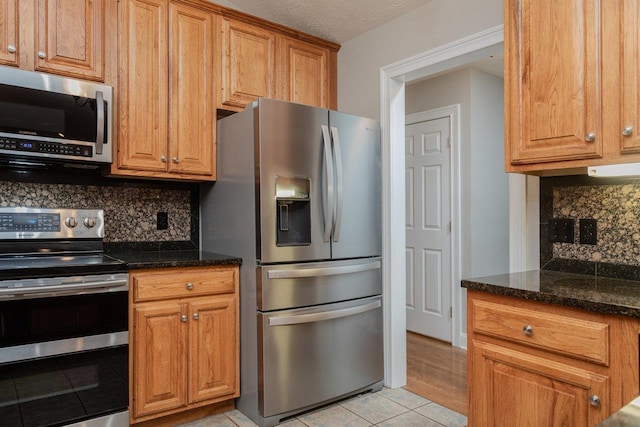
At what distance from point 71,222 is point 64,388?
0.91 m

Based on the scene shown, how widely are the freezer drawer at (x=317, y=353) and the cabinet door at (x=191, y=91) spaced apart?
3.45 ft

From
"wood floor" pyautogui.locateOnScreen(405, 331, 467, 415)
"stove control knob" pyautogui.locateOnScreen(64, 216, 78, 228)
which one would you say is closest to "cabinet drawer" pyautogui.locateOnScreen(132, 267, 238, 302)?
"stove control knob" pyautogui.locateOnScreen(64, 216, 78, 228)

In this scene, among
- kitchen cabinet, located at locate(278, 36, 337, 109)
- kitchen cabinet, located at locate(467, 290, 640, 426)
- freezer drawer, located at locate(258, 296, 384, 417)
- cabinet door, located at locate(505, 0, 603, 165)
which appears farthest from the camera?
kitchen cabinet, located at locate(278, 36, 337, 109)

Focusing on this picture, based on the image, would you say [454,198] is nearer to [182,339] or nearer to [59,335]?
[182,339]

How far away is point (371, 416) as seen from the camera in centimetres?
246

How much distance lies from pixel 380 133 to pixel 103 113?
169cm

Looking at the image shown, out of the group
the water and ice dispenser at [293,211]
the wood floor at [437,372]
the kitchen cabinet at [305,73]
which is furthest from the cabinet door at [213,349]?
the kitchen cabinet at [305,73]

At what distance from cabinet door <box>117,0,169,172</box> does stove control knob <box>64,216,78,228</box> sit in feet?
1.35

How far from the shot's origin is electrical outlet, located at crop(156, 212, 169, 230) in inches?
111

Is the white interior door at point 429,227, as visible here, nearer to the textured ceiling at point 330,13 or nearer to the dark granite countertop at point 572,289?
the textured ceiling at point 330,13

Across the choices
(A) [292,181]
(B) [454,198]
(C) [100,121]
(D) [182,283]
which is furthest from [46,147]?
(B) [454,198]

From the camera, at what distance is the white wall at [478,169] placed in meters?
3.78

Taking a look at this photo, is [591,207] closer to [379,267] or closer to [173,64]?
[379,267]

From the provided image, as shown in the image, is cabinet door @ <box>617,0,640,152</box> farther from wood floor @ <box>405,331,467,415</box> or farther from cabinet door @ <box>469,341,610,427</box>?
wood floor @ <box>405,331,467,415</box>
